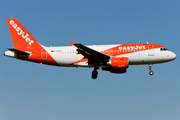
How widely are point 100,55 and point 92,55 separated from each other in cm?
109

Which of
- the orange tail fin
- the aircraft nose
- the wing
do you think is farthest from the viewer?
the orange tail fin

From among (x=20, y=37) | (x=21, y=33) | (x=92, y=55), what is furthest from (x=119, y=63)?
(x=21, y=33)

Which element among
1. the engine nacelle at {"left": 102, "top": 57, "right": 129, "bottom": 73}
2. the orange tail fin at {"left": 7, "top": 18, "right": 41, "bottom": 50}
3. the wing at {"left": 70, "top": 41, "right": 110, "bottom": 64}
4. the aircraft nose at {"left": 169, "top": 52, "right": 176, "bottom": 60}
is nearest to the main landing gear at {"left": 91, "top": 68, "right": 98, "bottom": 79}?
the wing at {"left": 70, "top": 41, "right": 110, "bottom": 64}

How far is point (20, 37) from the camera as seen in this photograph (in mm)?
45094

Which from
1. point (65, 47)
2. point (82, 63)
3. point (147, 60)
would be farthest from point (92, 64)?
point (147, 60)

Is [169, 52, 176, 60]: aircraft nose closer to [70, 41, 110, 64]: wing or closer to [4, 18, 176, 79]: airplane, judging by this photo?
[4, 18, 176, 79]: airplane

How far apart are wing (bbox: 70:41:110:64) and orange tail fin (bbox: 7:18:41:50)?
7.17 metres

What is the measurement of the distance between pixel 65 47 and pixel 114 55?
23.2 ft

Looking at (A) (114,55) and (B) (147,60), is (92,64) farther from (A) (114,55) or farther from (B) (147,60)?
(B) (147,60)

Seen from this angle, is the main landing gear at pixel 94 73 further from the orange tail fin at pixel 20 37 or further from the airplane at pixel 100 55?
the orange tail fin at pixel 20 37

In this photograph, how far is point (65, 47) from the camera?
43406 mm

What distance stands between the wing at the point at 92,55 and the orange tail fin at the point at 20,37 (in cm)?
717

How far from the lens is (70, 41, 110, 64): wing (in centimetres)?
3972

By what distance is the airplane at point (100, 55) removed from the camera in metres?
41.4
